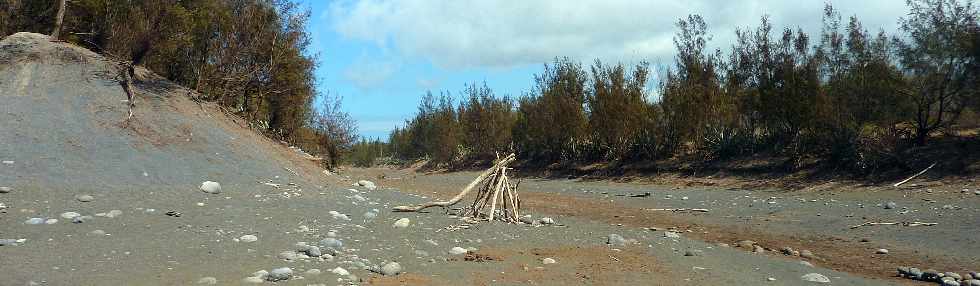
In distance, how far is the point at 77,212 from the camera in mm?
9094

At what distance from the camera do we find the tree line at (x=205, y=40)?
18781 mm

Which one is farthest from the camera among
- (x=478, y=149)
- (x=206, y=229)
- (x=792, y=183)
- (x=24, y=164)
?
(x=478, y=149)

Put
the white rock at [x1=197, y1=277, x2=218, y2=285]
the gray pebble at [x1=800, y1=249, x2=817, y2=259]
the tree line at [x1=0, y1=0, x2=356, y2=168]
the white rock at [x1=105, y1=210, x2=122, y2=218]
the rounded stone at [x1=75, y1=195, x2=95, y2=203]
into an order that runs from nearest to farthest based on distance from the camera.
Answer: the white rock at [x1=197, y1=277, x2=218, y2=285] → the white rock at [x1=105, y1=210, x2=122, y2=218] → the rounded stone at [x1=75, y1=195, x2=95, y2=203] → the gray pebble at [x1=800, y1=249, x2=817, y2=259] → the tree line at [x1=0, y1=0, x2=356, y2=168]

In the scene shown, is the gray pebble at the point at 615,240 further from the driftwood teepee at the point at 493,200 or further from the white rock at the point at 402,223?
the white rock at the point at 402,223

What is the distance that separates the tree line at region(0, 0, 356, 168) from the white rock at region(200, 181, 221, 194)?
7.08 meters

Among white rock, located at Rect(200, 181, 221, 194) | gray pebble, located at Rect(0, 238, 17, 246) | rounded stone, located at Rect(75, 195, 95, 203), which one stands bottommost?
gray pebble, located at Rect(0, 238, 17, 246)

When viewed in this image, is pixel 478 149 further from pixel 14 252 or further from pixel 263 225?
pixel 14 252

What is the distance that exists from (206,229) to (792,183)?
673 inches

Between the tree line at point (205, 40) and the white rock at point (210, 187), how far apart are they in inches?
279

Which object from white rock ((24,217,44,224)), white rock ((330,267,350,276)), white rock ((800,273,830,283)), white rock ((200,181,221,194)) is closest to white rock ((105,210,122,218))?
white rock ((24,217,44,224))

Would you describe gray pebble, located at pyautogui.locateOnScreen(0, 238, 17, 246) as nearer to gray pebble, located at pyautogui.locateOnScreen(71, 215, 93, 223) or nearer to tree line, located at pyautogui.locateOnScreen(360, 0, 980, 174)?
gray pebble, located at pyautogui.locateOnScreen(71, 215, 93, 223)

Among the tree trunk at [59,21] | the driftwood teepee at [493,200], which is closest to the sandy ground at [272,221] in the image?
the driftwood teepee at [493,200]

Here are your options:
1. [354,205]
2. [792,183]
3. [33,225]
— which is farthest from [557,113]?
[33,225]

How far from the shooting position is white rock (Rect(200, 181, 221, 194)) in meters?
12.1
